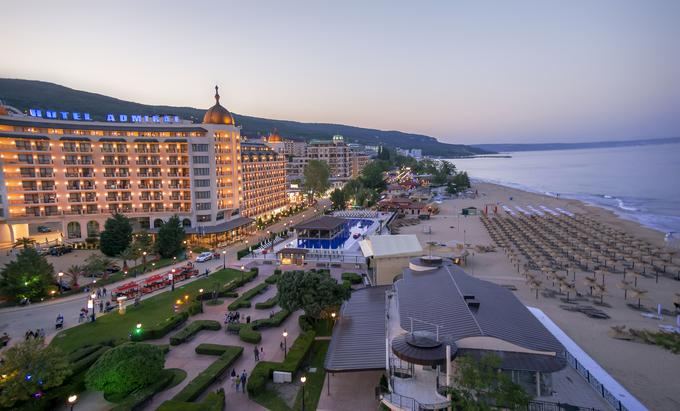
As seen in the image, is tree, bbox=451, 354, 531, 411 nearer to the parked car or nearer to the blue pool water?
the blue pool water

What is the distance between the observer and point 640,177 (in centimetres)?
18388

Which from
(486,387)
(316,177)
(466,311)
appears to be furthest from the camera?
(316,177)

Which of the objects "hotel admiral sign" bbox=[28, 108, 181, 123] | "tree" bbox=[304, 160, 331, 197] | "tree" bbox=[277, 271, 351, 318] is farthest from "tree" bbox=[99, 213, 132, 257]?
"tree" bbox=[304, 160, 331, 197]

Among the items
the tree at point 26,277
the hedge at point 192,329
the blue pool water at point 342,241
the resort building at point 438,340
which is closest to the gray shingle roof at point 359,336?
the resort building at point 438,340

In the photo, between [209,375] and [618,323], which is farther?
[618,323]

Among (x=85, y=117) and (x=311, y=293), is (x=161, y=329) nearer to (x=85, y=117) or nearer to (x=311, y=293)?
(x=311, y=293)

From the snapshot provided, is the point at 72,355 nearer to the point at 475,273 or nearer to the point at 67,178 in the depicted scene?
the point at 475,273

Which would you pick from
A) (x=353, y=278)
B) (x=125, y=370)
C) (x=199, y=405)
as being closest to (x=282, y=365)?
(x=199, y=405)

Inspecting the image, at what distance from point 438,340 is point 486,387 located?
4.94 m

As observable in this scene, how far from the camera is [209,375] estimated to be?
2472 centimetres

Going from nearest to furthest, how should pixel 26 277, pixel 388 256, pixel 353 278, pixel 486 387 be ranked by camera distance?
pixel 486 387 → pixel 26 277 → pixel 388 256 → pixel 353 278

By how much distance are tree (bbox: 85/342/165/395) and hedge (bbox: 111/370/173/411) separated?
321 millimetres

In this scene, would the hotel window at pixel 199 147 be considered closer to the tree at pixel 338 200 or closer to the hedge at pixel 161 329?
the tree at pixel 338 200

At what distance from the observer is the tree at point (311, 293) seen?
30.9 m
